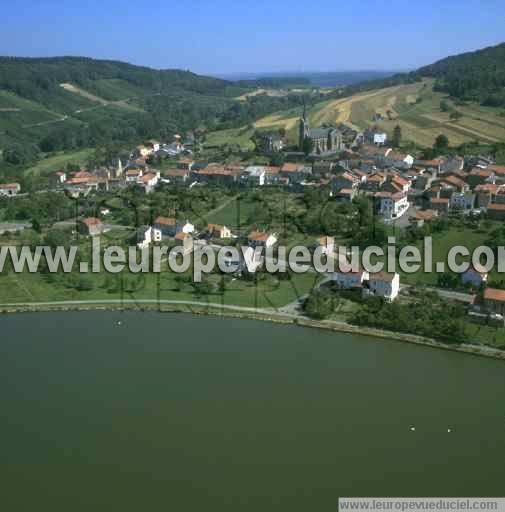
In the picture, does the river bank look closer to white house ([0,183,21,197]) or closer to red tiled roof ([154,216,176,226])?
red tiled roof ([154,216,176,226])

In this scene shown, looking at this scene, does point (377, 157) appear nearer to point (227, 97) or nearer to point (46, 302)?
point (46, 302)

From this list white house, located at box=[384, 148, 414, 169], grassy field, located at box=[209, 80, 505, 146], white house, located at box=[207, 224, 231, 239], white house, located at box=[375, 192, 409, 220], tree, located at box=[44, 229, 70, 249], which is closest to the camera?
tree, located at box=[44, 229, 70, 249]

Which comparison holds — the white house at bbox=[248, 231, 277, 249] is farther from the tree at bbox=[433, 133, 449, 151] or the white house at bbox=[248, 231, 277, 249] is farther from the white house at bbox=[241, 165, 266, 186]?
the tree at bbox=[433, 133, 449, 151]

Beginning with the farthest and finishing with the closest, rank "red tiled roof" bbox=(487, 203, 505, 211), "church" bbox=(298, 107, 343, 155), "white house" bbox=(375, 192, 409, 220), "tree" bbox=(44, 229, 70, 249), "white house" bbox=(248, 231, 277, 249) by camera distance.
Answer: "church" bbox=(298, 107, 343, 155) → "white house" bbox=(375, 192, 409, 220) → "red tiled roof" bbox=(487, 203, 505, 211) → "tree" bbox=(44, 229, 70, 249) → "white house" bbox=(248, 231, 277, 249)

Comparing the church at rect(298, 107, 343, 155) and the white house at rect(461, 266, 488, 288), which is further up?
the church at rect(298, 107, 343, 155)

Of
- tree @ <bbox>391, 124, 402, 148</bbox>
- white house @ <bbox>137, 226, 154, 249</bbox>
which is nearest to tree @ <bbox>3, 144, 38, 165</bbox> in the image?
white house @ <bbox>137, 226, 154, 249</bbox>

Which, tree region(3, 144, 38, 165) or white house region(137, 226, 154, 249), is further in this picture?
tree region(3, 144, 38, 165)

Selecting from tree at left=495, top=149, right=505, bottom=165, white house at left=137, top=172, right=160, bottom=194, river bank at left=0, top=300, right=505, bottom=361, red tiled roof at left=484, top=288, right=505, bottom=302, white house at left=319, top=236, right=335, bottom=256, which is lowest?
river bank at left=0, top=300, right=505, bottom=361

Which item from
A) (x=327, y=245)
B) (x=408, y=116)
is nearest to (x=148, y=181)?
(x=327, y=245)
